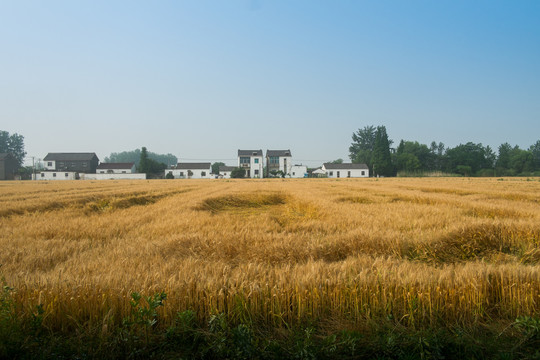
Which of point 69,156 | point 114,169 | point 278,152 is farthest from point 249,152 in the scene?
point 69,156

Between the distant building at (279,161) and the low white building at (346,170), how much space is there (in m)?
15.5

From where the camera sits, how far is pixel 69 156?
9888cm

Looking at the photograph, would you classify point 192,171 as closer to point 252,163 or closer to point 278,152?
point 252,163

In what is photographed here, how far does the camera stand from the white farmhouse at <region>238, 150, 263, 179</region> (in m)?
91.4

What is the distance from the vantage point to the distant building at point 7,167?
82062 millimetres

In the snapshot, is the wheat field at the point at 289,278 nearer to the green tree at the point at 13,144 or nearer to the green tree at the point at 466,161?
the green tree at the point at 466,161

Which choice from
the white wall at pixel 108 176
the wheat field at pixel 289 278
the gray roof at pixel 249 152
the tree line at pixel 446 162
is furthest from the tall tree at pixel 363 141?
the wheat field at pixel 289 278

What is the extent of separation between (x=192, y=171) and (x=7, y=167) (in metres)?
55.4

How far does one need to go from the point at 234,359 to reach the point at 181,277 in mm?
1209

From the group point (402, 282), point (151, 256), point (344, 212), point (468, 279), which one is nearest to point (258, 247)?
point (151, 256)

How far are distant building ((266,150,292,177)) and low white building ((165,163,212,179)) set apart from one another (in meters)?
22.0

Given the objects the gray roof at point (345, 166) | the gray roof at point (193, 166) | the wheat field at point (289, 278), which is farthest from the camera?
the gray roof at point (193, 166)

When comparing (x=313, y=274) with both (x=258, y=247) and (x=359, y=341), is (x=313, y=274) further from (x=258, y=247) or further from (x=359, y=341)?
(x=258, y=247)

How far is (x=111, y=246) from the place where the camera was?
4.77 meters
